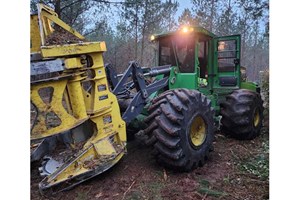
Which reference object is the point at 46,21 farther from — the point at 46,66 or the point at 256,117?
the point at 256,117

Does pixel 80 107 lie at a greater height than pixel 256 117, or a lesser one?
greater

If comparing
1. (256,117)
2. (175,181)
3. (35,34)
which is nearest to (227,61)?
(256,117)

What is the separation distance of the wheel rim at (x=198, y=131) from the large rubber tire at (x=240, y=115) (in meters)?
0.90

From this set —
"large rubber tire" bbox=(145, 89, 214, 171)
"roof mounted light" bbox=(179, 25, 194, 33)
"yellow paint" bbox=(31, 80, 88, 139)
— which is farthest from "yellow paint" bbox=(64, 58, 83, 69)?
"roof mounted light" bbox=(179, 25, 194, 33)

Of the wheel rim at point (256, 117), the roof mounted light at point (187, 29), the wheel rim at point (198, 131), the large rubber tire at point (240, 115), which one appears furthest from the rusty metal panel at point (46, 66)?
the wheel rim at point (256, 117)

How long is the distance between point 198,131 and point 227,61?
4.95 ft

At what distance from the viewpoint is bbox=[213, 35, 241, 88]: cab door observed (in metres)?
3.82

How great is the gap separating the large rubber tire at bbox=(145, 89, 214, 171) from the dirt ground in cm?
13

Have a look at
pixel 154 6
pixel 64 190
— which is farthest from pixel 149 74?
pixel 154 6

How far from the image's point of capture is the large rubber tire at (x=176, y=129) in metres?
2.41

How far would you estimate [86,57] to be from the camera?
2.25 metres

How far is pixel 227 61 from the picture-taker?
390cm
